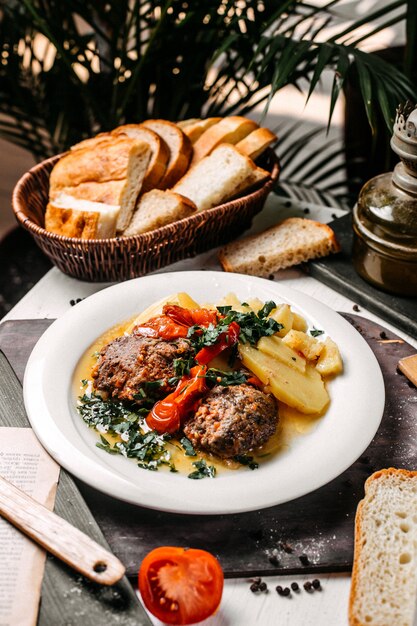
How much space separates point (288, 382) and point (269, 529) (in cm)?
49

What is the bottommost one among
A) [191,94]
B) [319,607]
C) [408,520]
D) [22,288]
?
[22,288]

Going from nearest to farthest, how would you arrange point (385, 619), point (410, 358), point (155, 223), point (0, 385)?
Result: point (385, 619) → point (0, 385) → point (410, 358) → point (155, 223)

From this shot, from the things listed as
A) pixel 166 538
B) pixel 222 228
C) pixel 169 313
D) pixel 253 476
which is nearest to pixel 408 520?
pixel 253 476

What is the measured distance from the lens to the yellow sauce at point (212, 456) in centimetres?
200

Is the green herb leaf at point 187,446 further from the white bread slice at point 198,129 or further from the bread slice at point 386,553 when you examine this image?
the white bread slice at point 198,129

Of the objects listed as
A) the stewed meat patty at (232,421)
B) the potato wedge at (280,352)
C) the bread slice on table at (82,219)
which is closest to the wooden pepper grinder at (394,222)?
the potato wedge at (280,352)

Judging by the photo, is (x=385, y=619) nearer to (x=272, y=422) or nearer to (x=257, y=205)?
(x=272, y=422)

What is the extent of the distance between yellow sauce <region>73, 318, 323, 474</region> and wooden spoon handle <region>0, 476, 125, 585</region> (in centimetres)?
35

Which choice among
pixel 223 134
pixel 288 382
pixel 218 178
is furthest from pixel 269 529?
pixel 223 134

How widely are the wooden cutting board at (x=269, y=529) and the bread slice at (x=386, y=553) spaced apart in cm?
9

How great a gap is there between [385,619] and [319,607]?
0.20 m

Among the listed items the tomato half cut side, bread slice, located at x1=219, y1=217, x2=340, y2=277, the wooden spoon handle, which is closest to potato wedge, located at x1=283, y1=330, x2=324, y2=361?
bread slice, located at x1=219, y1=217, x2=340, y2=277

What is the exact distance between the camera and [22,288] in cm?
391

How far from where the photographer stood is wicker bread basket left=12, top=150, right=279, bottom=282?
2.79 meters
